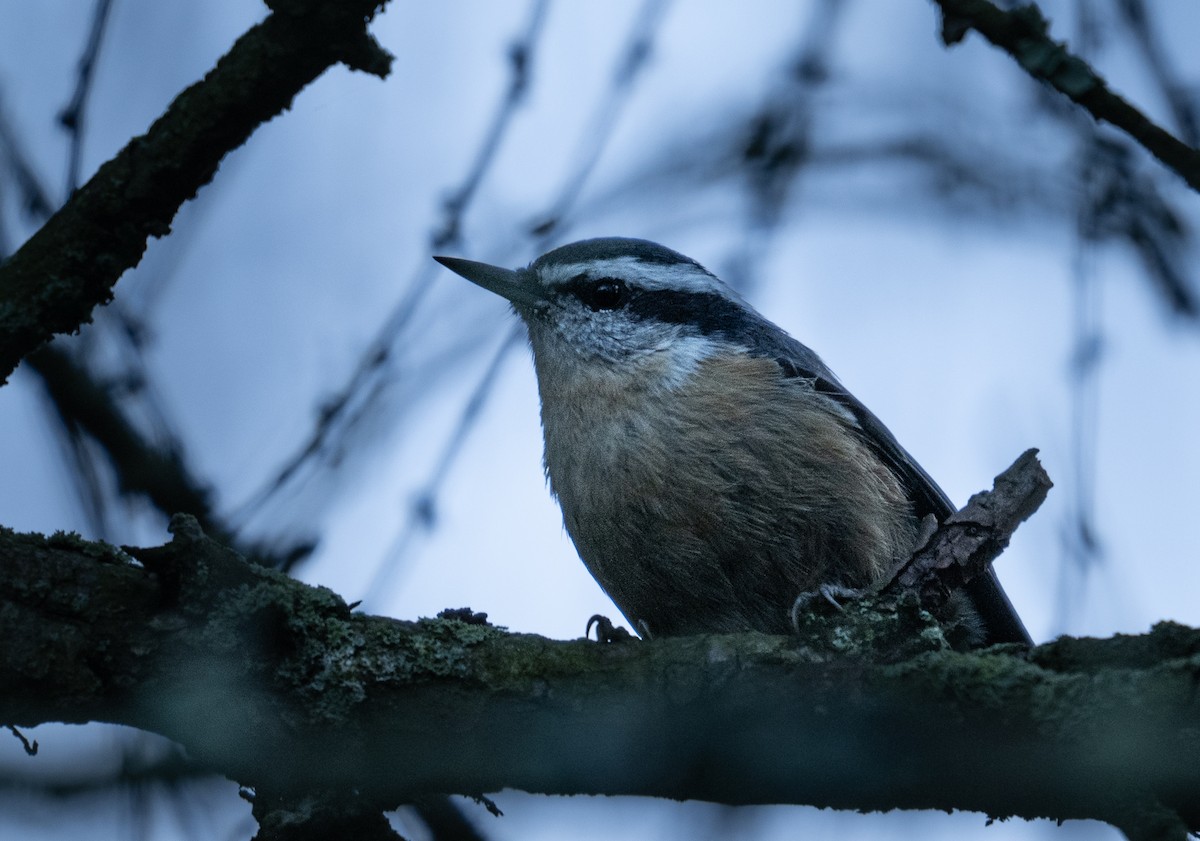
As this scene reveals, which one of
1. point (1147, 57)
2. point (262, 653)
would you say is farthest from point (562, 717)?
point (1147, 57)

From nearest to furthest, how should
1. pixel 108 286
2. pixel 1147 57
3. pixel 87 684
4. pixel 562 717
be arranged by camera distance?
pixel 87 684
pixel 562 717
pixel 108 286
pixel 1147 57

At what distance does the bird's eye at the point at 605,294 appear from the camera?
4469mm

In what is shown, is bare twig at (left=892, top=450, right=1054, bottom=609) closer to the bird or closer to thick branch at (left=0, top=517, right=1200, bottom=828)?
the bird

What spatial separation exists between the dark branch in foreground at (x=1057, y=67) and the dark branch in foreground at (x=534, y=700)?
2.68 feet

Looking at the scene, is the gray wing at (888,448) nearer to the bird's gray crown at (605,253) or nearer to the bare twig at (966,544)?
the bird's gray crown at (605,253)

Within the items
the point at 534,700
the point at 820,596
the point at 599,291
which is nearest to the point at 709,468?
the point at 820,596

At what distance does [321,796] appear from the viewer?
2418 millimetres

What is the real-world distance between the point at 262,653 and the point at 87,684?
1.07ft

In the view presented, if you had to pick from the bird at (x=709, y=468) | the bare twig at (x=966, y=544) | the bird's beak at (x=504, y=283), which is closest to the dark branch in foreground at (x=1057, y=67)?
the bare twig at (x=966, y=544)

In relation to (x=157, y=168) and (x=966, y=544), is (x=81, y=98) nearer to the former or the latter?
(x=157, y=168)

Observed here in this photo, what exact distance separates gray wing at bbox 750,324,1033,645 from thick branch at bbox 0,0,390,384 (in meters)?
1.97

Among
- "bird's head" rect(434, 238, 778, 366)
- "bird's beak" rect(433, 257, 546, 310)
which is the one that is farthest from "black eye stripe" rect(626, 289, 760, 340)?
"bird's beak" rect(433, 257, 546, 310)

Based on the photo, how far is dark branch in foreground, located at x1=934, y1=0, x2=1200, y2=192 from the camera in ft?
6.64

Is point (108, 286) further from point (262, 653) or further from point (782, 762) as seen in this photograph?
point (782, 762)
